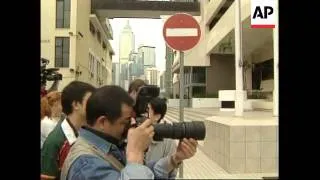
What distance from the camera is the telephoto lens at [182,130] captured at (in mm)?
1331

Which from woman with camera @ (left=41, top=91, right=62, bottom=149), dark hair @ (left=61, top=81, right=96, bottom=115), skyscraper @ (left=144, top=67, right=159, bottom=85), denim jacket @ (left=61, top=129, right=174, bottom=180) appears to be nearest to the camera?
denim jacket @ (left=61, top=129, right=174, bottom=180)

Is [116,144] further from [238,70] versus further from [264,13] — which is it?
[238,70]

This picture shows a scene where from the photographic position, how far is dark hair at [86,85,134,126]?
1391 mm

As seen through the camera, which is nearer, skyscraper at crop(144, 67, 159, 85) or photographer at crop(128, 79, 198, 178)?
photographer at crop(128, 79, 198, 178)

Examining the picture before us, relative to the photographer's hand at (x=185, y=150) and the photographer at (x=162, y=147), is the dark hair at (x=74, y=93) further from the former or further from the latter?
the photographer's hand at (x=185, y=150)

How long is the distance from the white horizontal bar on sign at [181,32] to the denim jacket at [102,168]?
1057 millimetres

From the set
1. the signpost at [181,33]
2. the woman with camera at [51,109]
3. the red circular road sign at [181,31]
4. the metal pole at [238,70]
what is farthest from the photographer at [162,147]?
the metal pole at [238,70]

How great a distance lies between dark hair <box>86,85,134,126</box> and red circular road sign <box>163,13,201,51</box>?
981mm

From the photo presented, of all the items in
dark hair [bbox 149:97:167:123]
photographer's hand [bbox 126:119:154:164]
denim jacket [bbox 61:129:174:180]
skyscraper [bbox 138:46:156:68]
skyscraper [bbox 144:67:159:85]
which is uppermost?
skyscraper [bbox 138:46:156:68]

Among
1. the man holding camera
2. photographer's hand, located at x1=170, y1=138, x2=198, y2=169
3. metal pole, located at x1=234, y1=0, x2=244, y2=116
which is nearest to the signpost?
photographer's hand, located at x1=170, y1=138, x2=198, y2=169

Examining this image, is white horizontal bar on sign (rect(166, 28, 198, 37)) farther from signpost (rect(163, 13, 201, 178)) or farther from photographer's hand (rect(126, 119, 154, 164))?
photographer's hand (rect(126, 119, 154, 164))

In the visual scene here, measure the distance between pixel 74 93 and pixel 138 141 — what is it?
2.72 feet

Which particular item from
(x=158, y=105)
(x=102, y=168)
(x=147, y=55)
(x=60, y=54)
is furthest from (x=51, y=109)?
(x=102, y=168)
